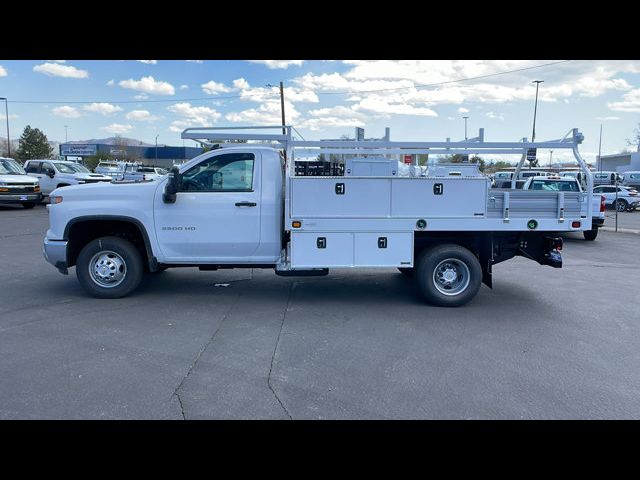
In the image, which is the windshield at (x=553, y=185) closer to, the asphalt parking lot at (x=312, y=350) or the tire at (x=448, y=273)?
the asphalt parking lot at (x=312, y=350)

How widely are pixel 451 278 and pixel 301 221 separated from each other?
2223 mm

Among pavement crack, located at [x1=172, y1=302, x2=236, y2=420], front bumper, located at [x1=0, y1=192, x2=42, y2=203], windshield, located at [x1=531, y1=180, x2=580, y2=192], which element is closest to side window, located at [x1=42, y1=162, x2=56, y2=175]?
front bumper, located at [x1=0, y1=192, x2=42, y2=203]

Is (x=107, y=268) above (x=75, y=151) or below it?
below

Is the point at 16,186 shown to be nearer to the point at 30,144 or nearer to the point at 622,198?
the point at 622,198

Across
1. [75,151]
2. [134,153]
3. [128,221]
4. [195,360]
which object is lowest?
[195,360]

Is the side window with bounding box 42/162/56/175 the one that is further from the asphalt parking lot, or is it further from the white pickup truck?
the white pickup truck

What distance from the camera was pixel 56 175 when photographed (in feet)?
75.8

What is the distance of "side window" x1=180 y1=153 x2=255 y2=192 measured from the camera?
23.8ft

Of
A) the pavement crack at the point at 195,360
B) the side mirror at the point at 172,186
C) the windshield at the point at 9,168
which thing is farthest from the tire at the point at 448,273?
the windshield at the point at 9,168

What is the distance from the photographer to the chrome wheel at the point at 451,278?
23.5ft

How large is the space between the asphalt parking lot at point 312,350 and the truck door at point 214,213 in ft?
2.42

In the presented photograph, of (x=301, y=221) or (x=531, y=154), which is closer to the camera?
(x=301, y=221)

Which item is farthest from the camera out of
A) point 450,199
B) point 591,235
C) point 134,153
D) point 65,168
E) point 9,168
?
point 134,153

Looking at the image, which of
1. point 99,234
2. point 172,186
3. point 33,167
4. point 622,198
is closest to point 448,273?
point 172,186
